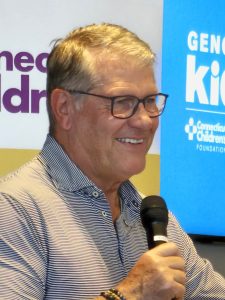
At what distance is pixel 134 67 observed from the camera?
201 centimetres

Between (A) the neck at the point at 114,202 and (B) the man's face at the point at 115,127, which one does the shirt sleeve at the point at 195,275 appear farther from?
(B) the man's face at the point at 115,127

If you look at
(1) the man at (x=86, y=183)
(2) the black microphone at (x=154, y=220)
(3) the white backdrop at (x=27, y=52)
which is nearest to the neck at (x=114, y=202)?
(1) the man at (x=86, y=183)

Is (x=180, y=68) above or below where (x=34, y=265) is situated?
above

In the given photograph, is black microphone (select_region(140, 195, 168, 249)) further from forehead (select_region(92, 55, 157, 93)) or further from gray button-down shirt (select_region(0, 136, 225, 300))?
forehead (select_region(92, 55, 157, 93))

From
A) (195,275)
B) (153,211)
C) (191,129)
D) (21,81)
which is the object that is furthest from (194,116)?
(153,211)

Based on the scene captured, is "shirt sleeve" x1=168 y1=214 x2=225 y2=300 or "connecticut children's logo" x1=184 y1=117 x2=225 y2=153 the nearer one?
"shirt sleeve" x1=168 y1=214 x2=225 y2=300

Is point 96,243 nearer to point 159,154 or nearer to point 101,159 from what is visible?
point 101,159

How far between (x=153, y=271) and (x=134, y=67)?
542mm

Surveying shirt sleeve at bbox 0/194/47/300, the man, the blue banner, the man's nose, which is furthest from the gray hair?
the blue banner

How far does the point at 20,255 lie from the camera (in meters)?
1.81

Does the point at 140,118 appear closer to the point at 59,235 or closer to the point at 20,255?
the point at 59,235

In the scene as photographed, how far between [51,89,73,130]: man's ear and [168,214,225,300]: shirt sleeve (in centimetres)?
42

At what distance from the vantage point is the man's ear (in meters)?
2.05

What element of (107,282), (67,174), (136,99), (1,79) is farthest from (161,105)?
(1,79)
